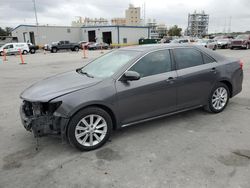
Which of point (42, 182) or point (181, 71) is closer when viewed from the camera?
point (42, 182)

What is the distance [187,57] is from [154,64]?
2.73ft

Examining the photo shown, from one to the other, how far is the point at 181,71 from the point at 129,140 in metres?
1.63

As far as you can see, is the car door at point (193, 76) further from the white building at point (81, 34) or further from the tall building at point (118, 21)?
the tall building at point (118, 21)

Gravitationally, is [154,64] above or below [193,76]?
above

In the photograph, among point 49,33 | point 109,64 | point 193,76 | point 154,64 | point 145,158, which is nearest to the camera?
point 145,158

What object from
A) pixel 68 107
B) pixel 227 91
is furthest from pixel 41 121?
pixel 227 91

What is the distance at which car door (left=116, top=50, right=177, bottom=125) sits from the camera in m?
3.61

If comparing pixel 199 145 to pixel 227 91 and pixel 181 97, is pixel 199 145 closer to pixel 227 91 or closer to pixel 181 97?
pixel 181 97

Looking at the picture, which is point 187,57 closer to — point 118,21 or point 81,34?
point 81,34

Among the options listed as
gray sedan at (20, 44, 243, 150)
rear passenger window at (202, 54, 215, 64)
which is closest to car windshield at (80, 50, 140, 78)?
gray sedan at (20, 44, 243, 150)

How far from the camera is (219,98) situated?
15.8ft

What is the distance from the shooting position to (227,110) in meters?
5.06

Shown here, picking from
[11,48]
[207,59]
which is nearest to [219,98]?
[207,59]

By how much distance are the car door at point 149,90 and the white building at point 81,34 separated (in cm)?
4830
